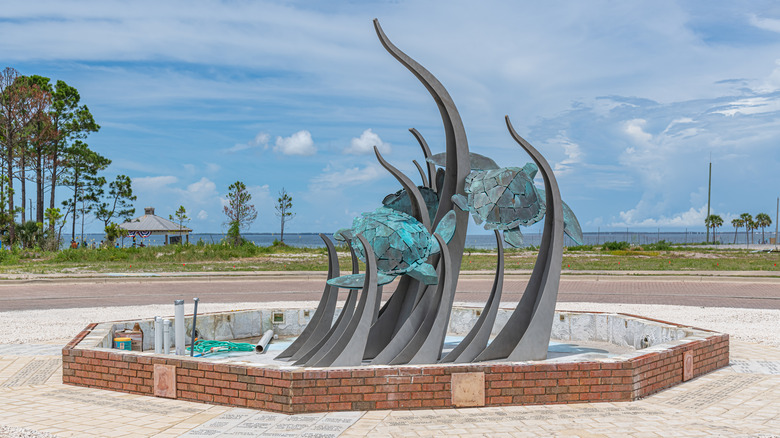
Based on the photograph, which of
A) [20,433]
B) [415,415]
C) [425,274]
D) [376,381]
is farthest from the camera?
[425,274]

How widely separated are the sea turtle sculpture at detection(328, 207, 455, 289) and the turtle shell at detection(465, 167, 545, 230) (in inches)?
17.6

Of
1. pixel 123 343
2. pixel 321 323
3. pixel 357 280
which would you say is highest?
pixel 357 280

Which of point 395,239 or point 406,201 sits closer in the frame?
point 395,239

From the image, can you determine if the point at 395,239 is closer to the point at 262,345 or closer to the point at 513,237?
the point at 513,237

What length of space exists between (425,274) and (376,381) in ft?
6.18

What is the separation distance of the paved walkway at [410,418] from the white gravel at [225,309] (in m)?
4.78

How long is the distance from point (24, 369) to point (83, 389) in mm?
1816

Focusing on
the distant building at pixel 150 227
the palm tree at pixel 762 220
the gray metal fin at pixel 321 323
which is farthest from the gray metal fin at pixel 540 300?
the palm tree at pixel 762 220

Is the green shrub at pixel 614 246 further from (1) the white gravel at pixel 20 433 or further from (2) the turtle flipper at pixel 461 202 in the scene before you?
(1) the white gravel at pixel 20 433

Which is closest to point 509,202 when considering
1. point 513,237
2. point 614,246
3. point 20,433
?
point 513,237

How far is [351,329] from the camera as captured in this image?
8234 millimetres

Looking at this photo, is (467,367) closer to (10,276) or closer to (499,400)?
(499,400)

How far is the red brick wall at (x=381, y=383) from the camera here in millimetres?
6773

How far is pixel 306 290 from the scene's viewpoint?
68.4 ft
